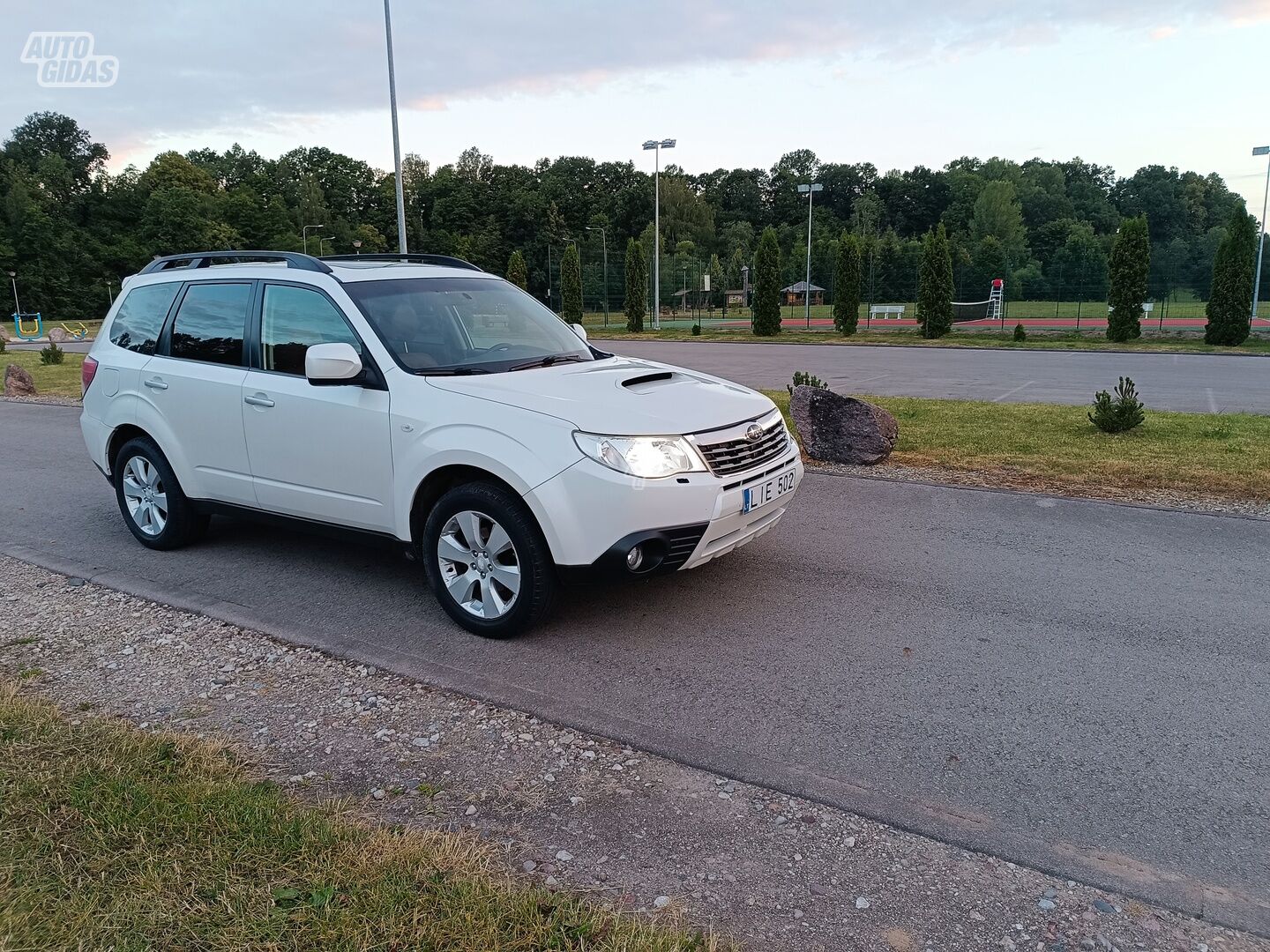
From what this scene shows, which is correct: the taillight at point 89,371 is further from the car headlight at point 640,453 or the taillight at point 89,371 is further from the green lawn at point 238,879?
the car headlight at point 640,453

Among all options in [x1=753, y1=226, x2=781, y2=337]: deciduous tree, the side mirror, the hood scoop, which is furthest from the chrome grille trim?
[x1=753, y1=226, x2=781, y2=337]: deciduous tree

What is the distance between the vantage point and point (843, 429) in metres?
9.28

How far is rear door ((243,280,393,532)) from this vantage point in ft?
16.3

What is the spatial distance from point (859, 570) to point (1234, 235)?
30.3m

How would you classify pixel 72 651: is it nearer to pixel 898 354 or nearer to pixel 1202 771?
A: pixel 1202 771

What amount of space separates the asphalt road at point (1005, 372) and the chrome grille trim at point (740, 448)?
35.9ft

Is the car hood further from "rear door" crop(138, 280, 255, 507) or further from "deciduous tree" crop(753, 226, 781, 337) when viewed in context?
"deciduous tree" crop(753, 226, 781, 337)

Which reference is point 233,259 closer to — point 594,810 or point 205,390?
point 205,390

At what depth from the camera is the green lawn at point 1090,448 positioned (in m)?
8.16

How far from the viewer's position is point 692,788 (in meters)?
3.35

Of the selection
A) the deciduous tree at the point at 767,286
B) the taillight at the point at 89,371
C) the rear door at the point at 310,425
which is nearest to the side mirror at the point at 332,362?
the rear door at the point at 310,425

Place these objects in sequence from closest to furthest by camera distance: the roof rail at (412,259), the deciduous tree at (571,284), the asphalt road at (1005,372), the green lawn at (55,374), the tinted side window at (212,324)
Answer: the tinted side window at (212,324) < the roof rail at (412,259) < the asphalt road at (1005,372) < the green lawn at (55,374) < the deciduous tree at (571,284)

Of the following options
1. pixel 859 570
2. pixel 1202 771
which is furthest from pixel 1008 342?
pixel 1202 771

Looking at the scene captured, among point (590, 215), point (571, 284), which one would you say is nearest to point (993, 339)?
point (571, 284)
